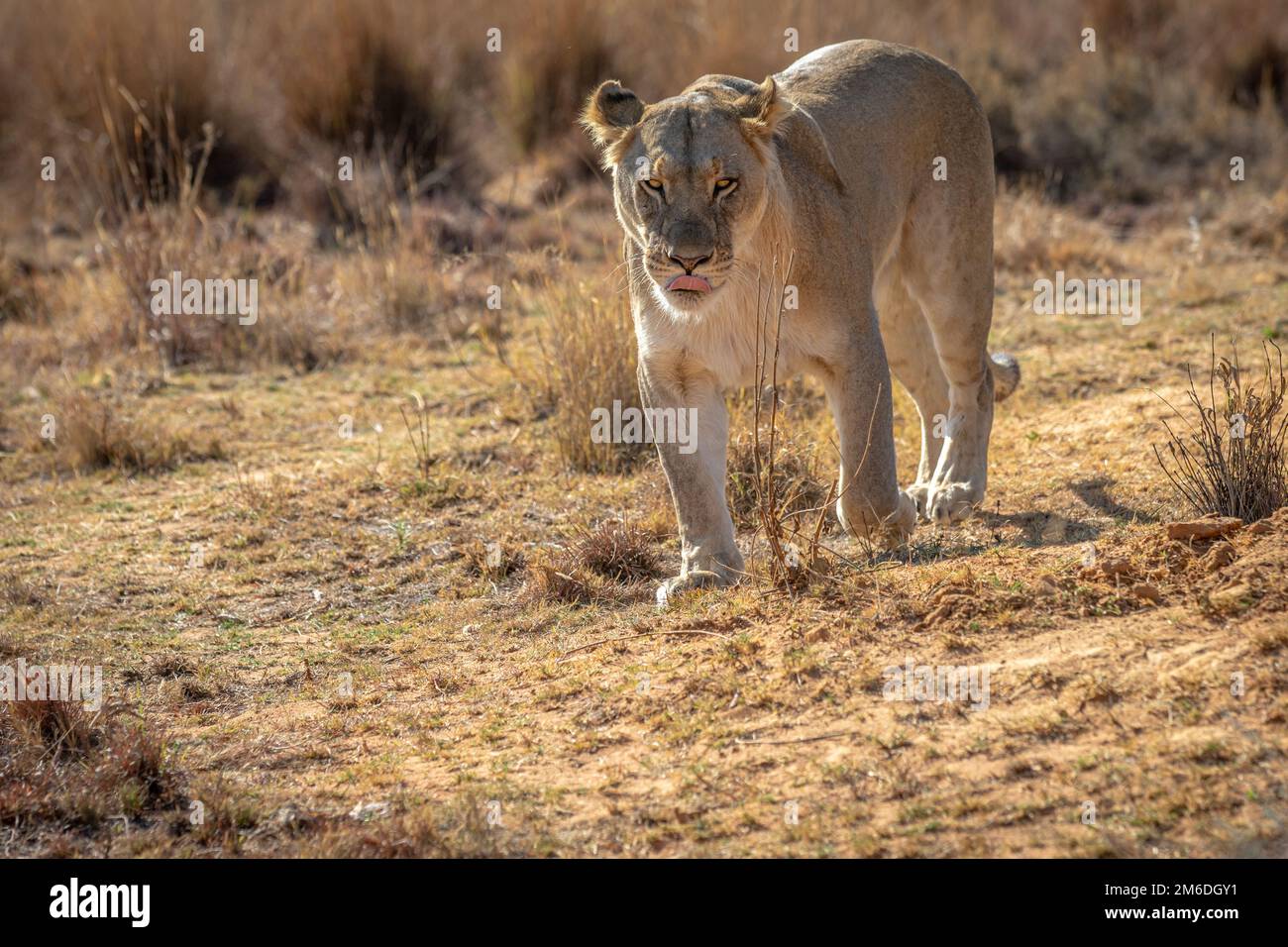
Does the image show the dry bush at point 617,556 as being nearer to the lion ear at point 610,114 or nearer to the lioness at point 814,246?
the lioness at point 814,246

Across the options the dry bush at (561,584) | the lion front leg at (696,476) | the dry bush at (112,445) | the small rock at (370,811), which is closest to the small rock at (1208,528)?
the lion front leg at (696,476)

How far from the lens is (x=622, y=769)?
14.8ft

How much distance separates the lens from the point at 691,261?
5.24 metres

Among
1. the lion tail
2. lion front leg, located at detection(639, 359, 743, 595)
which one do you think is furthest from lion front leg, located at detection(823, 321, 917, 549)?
the lion tail

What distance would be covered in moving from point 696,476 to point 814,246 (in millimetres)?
976

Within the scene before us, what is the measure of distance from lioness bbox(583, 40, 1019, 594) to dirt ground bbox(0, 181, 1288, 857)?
35cm

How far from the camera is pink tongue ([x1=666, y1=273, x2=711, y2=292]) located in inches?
210

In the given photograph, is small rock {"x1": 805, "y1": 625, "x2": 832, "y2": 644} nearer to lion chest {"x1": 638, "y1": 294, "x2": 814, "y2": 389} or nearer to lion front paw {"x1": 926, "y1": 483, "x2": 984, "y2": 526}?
lion chest {"x1": 638, "y1": 294, "x2": 814, "y2": 389}

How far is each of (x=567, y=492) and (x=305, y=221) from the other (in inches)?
261

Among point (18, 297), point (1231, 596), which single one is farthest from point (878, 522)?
point (18, 297)

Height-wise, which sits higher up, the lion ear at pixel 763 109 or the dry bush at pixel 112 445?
the lion ear at pixel 763 109

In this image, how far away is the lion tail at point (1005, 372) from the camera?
24.1 feet

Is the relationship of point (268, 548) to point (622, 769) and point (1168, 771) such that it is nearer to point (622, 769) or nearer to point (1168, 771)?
point (622, 769)
